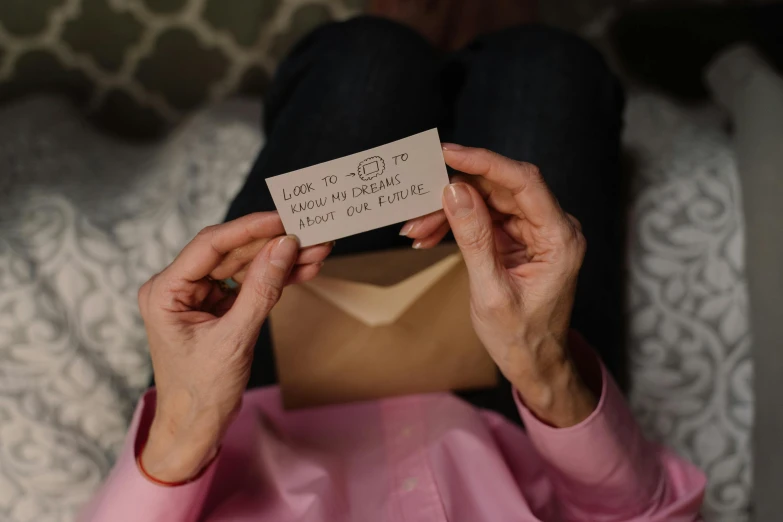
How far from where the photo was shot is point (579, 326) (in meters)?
0.77

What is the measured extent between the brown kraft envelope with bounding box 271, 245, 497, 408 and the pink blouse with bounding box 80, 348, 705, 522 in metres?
0.04

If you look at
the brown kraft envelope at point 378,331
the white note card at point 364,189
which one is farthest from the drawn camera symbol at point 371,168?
the brown kraft envelope at point 378,331

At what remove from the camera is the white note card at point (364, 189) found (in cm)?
51

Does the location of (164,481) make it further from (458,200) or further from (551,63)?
(551,63)

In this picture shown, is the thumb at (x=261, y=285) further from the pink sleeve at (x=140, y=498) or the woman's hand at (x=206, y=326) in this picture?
the pink sleeve at (x=140, y=498)

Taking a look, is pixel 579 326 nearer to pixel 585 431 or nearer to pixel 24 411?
pixel 585 431

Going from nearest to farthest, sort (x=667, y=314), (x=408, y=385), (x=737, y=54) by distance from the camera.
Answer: (x=408, y=385) < (x=667, y=314) < (x=737, y=54)

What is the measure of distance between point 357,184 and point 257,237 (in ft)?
A: 0.33

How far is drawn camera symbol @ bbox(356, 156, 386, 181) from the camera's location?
506 millimetres

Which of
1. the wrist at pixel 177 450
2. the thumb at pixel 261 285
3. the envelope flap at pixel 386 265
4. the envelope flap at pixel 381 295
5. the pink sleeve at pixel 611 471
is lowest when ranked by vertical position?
the pink sleeve at pixel 611 471

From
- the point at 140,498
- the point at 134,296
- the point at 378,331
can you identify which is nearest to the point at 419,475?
the point at 378,331

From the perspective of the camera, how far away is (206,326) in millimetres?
539

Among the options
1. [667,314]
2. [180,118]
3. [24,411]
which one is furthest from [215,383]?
[180,118]

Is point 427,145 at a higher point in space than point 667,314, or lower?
higher
